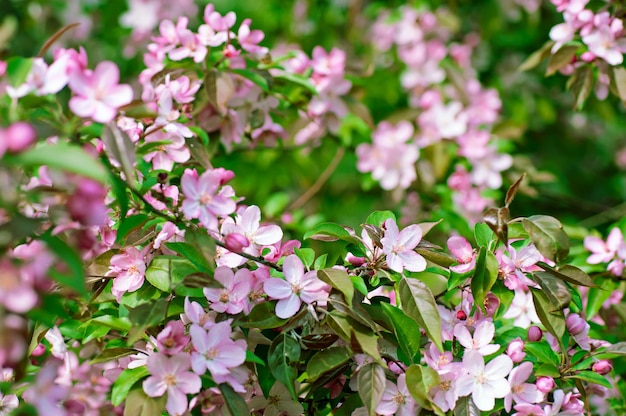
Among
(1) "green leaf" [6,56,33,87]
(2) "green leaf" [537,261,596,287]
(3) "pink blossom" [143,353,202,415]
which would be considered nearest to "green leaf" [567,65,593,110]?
(2) "green leaf" [537,261,596,287]

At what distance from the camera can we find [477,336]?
1.09 metres

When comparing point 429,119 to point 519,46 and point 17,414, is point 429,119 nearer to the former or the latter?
point 519,46

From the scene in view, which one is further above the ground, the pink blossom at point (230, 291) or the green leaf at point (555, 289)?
the green leaf at point (555, 289)

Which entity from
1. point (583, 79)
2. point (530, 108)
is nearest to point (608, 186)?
point (530, 108)

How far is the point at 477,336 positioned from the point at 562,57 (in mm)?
805

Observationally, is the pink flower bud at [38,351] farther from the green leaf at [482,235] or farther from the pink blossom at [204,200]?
the green leaf at [482,235]

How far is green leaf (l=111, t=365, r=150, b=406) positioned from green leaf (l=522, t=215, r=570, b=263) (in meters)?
0.58

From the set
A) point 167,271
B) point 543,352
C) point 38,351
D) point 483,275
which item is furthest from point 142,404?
point 543,352

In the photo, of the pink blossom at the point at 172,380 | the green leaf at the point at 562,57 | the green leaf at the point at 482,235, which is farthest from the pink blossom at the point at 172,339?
the green leaf at the point at 562,57

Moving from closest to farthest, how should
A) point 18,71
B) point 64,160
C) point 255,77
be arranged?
point 64,160
point 18,71
point 255,77

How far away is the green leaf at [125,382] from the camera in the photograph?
0.98 metres

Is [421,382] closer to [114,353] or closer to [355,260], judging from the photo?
[355,260]

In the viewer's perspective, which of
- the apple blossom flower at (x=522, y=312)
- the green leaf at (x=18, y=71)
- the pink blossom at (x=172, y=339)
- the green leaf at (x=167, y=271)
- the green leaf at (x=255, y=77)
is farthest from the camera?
the green leaf at (x=255, y=77)

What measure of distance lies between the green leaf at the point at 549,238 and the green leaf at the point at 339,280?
27 cm
